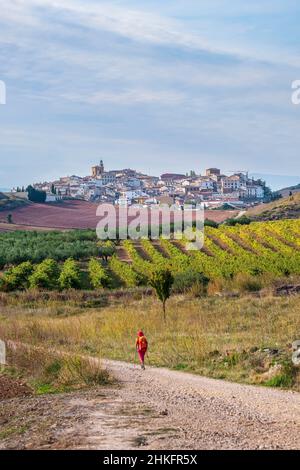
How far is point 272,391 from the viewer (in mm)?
13328

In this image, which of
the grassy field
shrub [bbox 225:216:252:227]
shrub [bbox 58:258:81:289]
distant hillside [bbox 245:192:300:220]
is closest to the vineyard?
shrub [bbox 58:258:81:289]

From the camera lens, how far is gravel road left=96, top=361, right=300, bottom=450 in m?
9.55

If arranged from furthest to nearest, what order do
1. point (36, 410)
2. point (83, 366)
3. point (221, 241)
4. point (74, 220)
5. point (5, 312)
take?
1. point (74, 220)
2. point (221, 241)
3. point (5, 312)
4. point (83, 366)
5. point (36, 410)

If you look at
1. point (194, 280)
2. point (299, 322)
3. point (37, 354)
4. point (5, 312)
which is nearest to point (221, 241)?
point (194, 280)

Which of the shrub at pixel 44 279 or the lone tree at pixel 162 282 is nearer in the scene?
the lone tree at pixel 162 282

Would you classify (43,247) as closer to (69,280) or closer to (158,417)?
(69,280)

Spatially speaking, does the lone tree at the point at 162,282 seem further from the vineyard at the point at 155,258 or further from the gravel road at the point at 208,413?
the gravel road at the point at 208,413

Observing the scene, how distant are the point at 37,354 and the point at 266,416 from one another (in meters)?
8.36

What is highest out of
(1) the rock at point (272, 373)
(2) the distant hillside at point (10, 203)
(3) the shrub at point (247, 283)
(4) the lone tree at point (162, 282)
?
(2) the distant hillside at point (10, 203)

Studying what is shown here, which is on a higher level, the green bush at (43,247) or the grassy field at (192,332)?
the green bush at (43,247)

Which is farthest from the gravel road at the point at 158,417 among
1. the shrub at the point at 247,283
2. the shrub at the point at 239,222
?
the shrub at the point at 239,222

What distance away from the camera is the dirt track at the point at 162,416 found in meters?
9.60

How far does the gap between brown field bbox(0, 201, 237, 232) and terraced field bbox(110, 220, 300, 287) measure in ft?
95.3
